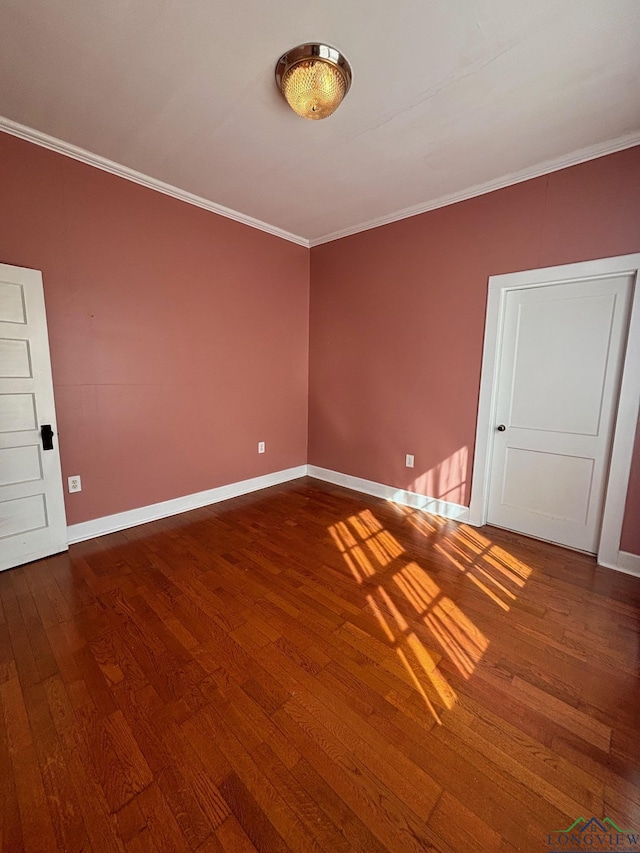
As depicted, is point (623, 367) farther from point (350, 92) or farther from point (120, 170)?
point (120, 170)

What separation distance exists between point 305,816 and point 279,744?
0.23m

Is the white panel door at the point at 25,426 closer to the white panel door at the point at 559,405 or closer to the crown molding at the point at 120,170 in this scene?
the crown molding at the point at 120,170

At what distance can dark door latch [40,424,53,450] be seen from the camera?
232 cm

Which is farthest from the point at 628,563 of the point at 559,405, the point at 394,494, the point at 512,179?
the point at 512,179

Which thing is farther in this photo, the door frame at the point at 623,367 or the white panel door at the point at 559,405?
the white panel door at the point at 559,405

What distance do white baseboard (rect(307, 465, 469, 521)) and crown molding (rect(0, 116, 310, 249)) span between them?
2749mm

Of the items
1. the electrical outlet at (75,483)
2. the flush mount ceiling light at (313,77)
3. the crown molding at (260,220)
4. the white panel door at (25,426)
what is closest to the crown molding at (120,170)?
the crown molding at (260,220)

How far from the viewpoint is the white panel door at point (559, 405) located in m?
2.35

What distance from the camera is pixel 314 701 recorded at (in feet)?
4.59

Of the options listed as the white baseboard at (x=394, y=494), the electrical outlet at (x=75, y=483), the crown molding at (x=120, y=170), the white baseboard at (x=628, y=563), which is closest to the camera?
the crown molding at (x=120, y=170)

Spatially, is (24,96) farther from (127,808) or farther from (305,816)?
(305,816)

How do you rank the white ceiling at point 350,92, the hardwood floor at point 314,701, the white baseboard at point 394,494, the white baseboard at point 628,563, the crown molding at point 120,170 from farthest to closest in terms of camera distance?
1. the white baseboard at point 394,494
2. the white baseboard at point 628,563
3. the crown molding at point 120,170
4. the white ceiling at point 350,92
5. the hardwood floor at point 314,701

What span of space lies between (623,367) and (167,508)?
12.0 ft

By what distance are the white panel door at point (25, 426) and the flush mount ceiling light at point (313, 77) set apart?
1.87 metres
